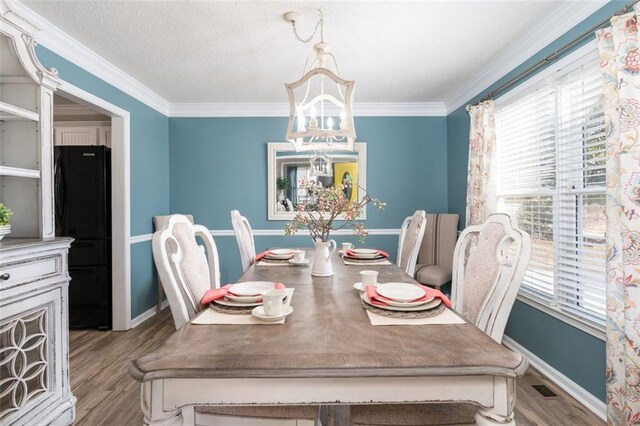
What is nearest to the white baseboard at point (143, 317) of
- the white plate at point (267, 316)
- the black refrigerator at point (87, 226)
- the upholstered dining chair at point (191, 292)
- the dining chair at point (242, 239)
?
the black refrigerator at point (87, 226)

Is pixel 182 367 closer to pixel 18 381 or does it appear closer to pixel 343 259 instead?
pixel 18 381

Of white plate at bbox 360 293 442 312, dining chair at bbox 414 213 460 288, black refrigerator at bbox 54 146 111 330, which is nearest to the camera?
white plate at bbox 360 293 442 312

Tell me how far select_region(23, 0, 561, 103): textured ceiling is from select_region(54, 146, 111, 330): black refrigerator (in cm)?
99

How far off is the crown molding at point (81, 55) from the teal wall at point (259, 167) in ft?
2.61

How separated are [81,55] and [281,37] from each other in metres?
1.64

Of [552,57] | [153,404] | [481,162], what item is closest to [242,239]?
[153,404]

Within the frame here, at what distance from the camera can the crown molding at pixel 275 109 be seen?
14.5 ft

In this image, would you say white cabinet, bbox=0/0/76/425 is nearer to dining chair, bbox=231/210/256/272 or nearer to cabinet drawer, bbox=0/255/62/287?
cabinet drawer, bbox=0/255/62/287

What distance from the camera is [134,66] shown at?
3.22 m

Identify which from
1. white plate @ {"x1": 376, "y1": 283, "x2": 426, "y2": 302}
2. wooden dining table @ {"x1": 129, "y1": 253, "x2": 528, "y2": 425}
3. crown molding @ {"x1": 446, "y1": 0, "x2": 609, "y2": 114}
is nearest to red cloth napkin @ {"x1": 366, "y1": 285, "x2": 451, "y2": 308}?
white plate @ {"x1": 376, "y1": 283, "x2": 426, "y2": 302}

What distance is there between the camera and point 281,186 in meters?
4.47

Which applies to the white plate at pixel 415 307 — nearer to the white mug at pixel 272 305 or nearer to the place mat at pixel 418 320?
the place mat at pixel 418 320

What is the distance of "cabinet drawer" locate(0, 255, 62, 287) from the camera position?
1640 mm

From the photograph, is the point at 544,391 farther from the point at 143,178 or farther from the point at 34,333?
the point at 143,178
